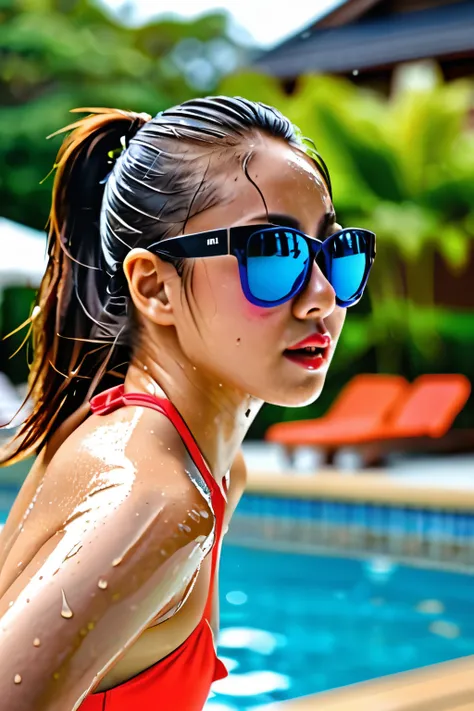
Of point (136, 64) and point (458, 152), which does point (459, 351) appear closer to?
point (458, 152)

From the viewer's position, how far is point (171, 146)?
129cm

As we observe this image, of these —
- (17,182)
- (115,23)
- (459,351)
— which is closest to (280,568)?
(459,351)

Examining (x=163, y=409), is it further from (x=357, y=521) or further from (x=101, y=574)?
(x=357, y=521)

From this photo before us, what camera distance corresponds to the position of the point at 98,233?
4.70ft

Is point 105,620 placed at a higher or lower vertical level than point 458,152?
lower

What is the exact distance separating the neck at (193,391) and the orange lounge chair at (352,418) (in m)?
8.56

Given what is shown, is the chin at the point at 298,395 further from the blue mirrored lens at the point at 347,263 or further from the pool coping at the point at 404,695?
the pool coping at the point at 404,695

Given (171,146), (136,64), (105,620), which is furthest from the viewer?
(136,64)

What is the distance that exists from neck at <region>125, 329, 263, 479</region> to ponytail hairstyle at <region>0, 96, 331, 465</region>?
66mm

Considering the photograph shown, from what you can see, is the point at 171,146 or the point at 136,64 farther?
the point at 136,64

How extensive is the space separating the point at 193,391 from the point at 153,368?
0.20ft

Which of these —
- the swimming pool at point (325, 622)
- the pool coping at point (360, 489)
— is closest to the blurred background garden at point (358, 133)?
the pool coping at point (360, 489)

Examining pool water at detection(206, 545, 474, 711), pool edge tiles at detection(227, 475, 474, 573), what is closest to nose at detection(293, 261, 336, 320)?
pool water at detection(206, 545, 474, 711)

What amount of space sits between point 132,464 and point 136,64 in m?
19.7
